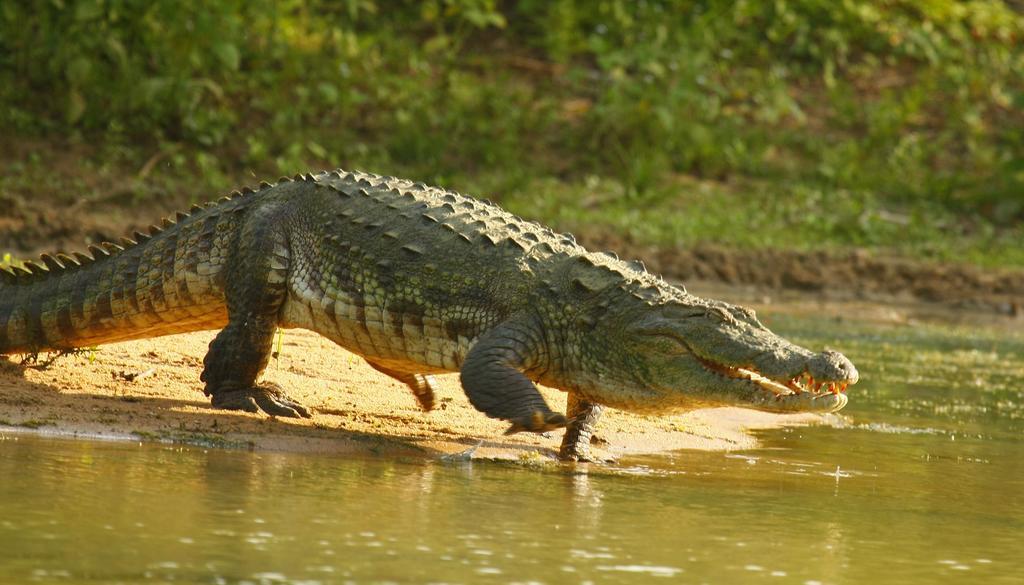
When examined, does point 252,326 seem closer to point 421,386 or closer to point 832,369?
point 421,386

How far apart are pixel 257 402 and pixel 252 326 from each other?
304 millimetres

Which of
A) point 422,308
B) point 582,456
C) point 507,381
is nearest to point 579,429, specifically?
point 582,456

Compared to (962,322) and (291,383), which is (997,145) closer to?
(962,322)

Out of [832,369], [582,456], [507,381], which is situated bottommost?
[582,456]

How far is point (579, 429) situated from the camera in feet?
20.1

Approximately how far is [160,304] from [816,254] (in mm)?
8263

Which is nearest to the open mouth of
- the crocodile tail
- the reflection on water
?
the reflection on water

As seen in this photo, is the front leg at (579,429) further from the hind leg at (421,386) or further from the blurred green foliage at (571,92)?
the blurred green foliage at (571,92)

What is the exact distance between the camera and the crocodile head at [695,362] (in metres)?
5.50

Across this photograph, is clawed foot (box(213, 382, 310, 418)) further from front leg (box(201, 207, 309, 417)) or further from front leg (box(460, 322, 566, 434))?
front leg (box(460, 322, 566, 434))

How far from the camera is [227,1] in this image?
568 inches

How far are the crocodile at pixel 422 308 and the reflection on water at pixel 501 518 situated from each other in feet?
1.13

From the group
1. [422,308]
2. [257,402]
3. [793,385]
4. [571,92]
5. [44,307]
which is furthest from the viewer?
[571,92]

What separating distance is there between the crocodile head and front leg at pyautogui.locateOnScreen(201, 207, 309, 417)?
1.30 meters
